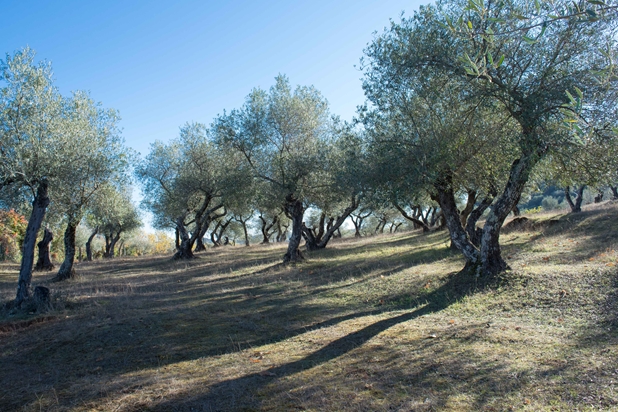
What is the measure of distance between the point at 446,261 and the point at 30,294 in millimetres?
16073

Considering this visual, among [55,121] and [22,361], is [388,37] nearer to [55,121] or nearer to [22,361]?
[55,121]

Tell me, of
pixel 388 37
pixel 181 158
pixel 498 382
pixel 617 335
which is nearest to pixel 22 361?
pixel 498 382

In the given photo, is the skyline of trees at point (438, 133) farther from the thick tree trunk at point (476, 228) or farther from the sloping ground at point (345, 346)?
the sloping ground at point (345, 346)

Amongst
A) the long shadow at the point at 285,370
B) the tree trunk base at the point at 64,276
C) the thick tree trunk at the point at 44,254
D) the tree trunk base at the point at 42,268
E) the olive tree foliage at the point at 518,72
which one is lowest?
the long shadow at the point at 285,370

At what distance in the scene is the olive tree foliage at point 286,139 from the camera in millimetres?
22953

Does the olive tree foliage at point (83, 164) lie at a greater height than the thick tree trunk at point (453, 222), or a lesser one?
greater

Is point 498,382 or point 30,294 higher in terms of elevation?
point 30,294

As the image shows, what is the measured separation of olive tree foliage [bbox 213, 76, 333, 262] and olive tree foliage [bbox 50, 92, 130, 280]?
643 cm

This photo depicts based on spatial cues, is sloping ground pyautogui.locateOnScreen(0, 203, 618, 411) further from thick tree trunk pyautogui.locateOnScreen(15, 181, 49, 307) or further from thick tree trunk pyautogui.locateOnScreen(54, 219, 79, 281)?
thick tree trunk pyautogui.locateOnScreen(54, 219, 79, 281)

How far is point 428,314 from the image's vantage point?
32.2 ft

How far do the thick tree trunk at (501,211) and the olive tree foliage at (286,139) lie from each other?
12431mm

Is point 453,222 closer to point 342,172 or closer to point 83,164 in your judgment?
point 342,172

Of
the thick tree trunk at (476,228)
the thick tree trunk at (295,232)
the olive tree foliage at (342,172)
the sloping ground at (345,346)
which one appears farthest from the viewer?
the thick tree trunk at (295,232)

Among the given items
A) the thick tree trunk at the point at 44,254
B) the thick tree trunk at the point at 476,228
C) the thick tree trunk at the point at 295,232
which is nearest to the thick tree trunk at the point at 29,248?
the thick tree trunk at the point at 295,232
